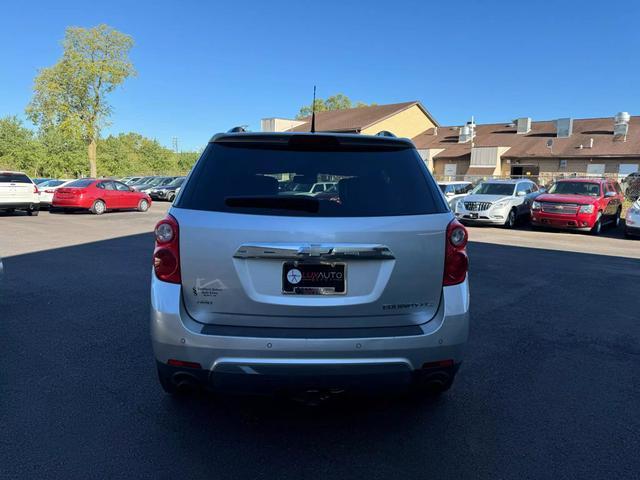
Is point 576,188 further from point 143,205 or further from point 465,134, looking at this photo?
point 465,134

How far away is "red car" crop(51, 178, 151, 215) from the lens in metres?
19.3

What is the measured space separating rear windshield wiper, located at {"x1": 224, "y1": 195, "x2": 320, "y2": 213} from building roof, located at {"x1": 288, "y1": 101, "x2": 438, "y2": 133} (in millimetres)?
44217

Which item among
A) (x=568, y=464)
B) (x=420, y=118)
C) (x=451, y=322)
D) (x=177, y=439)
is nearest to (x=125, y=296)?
(x=177, y=439)

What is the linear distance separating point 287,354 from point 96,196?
19.9 m

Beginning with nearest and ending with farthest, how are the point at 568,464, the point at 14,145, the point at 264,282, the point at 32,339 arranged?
the point at 264,282
the point at 568,464
the point at 32,339
the point at 14,145

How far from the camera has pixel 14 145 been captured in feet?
163

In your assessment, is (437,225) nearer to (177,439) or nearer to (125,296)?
(177,439)

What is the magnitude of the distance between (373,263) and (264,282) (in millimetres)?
600

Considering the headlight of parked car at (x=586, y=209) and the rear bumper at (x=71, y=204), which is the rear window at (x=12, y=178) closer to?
the rear bumper at (x=71, y=204)

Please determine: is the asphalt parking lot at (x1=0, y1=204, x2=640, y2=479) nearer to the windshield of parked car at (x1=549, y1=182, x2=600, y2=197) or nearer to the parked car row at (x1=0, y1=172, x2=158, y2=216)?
the windshield of parked car at (x1=549, y1=182, x2=600, y2=197)

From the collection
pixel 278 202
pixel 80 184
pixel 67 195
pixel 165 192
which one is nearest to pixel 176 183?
pixel 165 192

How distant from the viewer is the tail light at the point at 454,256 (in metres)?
2.65

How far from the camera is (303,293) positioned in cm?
251

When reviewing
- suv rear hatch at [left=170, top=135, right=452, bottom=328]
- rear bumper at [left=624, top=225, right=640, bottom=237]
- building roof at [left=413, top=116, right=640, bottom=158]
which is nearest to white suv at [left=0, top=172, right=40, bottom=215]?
suv rear hatch at [left=170, top=135, right=452, bottom=328]
